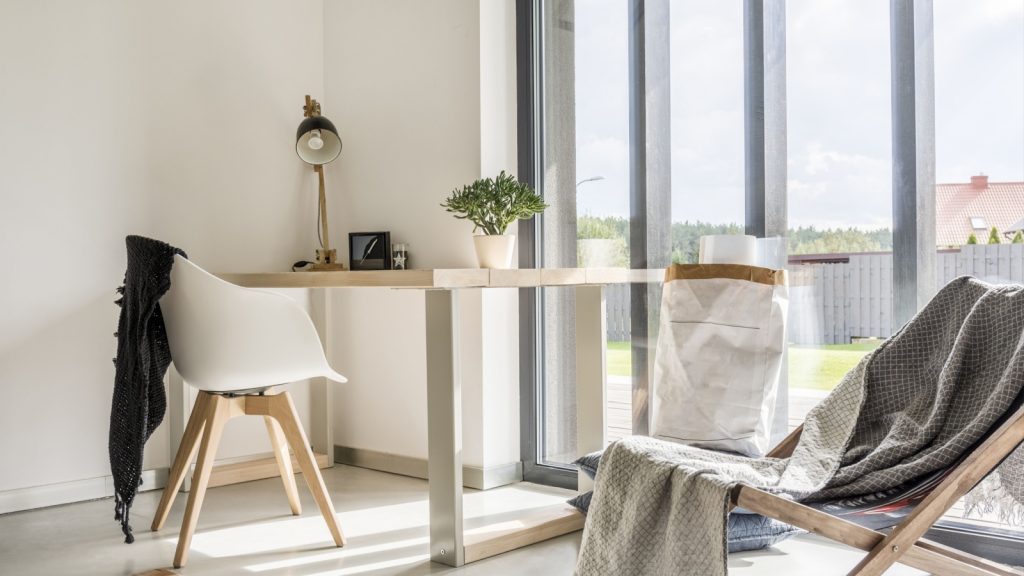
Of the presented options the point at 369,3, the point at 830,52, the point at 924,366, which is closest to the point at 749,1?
the point at 830,52

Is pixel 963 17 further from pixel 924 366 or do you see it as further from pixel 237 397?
pixel 237 397

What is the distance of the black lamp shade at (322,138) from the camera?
A: 3469 mm

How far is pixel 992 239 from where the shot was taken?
2379 mm

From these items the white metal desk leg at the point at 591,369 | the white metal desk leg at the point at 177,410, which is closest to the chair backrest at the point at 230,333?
Answer: the white metal desk leg at the point at 177,410

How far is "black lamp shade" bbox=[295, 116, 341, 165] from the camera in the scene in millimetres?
3469

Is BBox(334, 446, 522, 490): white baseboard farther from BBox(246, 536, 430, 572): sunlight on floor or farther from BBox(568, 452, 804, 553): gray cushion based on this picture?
BBox(568, 452, 804, 553): gray cushion

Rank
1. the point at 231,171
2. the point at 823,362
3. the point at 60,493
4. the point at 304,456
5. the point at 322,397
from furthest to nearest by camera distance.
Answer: the point at 322,397, the point at 231,171, the point at 60,493, the point at 823,362, the point at 304,456

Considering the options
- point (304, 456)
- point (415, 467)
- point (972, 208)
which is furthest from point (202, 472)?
point (972, 208)

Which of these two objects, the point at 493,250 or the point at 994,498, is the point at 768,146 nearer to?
the point at 493,250

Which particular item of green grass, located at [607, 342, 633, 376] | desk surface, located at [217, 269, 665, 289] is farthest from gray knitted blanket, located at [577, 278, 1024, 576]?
green grass, located at [607, 342, 633, 376]

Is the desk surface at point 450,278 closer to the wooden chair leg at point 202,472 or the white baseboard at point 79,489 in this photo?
the wooden chair leg at point 202,472

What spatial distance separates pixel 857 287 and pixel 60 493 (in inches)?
106

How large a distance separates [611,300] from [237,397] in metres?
1.31

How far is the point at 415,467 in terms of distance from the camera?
11.4 ft
